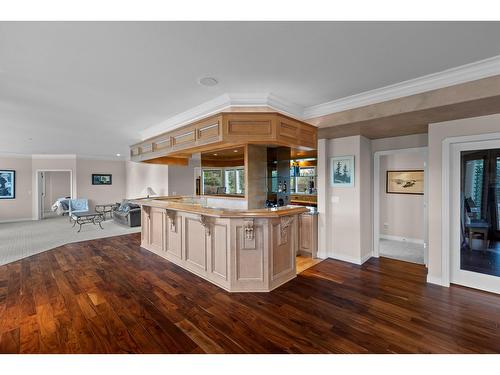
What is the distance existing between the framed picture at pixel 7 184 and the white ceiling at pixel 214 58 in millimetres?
7330

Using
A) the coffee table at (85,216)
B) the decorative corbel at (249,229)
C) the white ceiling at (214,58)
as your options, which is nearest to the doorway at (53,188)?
the coffee table at (85,216)

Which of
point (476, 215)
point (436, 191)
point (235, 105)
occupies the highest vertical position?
point (235, 105)

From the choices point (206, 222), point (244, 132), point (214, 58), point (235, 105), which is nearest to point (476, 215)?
point (244, 132)

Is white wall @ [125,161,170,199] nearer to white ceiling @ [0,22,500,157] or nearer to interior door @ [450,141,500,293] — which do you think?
white ceiling @ [0,22,500,157]

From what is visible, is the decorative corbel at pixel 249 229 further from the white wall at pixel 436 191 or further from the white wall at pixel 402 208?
the white wall at pixel 402 208

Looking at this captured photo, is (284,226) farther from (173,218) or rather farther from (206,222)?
(173,218)

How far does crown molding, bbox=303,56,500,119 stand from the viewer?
230 centimetres

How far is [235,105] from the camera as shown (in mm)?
3031

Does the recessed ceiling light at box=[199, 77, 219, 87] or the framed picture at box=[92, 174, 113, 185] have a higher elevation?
the recessed ceiling light at box=[199, 77, 219, 87]

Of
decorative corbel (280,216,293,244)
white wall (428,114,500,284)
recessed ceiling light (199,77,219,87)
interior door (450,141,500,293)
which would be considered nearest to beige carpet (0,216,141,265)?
recessed ceiling light (199,77,219,87)

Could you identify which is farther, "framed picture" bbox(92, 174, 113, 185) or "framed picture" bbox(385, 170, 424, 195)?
"framed picture" bbox(92, 174, 113, 185)

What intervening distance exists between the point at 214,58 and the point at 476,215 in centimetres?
384

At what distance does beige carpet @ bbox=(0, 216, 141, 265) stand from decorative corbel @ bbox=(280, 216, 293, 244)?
16.1ft
